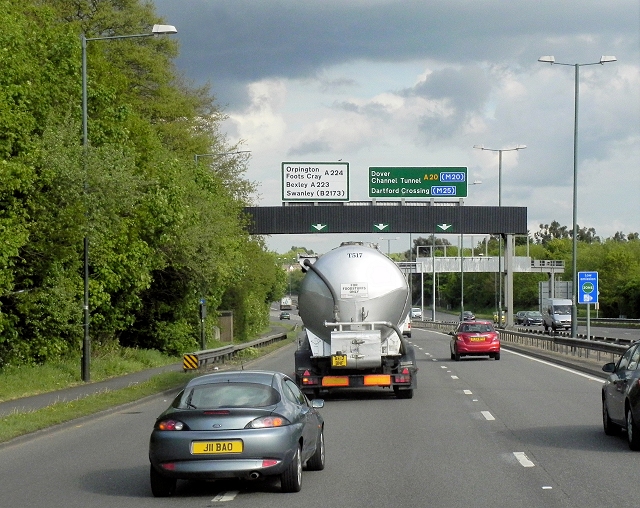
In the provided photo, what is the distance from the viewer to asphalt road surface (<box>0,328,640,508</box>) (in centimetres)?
1094

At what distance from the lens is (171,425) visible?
11.2 metres

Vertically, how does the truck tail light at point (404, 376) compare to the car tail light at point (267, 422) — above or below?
below

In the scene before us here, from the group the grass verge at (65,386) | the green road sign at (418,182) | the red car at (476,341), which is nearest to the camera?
the grass verge at (65,386)

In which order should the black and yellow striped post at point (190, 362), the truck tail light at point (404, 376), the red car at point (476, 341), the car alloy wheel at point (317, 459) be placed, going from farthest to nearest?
the red car at point (476, 341) → the black and yellow striped post at point (190, 362) → the truck tail light at point (404, 376) → the car alloy wheel at point (317, 459)

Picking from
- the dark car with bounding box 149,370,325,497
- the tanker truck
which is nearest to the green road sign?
the tanker truck

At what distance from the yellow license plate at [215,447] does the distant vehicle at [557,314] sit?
71122 millimetres

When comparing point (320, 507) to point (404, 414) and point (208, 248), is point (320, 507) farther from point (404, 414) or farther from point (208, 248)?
point (208, 248)

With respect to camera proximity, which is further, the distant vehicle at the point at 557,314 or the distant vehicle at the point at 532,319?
the distant vehicle at the point at 532,319

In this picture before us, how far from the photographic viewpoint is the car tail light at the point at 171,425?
11.1m

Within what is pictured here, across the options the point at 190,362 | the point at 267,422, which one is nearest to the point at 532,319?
the point at 190,362

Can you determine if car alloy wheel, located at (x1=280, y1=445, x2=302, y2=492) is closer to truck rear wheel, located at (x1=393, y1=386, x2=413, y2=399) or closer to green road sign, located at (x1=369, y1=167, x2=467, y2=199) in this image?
truck rear wheel, located at (x1=393, y1=386, x2=413, y2=399)

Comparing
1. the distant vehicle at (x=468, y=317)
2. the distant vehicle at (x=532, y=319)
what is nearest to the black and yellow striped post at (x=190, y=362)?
the distant vehicle at (x=468, y=317)

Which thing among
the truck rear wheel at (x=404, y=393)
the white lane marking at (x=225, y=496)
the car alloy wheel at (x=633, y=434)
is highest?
the car alloy wheel at (x=633, y=434)

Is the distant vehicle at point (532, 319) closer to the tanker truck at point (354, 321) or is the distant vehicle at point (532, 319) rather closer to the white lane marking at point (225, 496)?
the tanker truck at point (354, 321)
